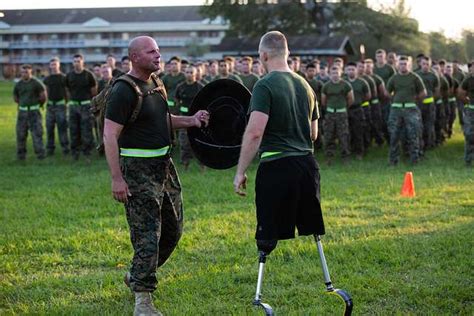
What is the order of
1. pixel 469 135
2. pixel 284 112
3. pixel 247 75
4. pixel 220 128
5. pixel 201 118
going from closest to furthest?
pixel 284 112 < pixel 201 118 < pixel 220 128 < pixel 469 135 < pixel 247 75

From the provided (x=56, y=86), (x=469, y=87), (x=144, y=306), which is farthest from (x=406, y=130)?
(x=144, y=306)

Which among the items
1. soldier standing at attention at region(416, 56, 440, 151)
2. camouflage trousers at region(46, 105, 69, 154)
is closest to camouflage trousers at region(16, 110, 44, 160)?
camouflage trousers at region(46, 105, 69, 154)

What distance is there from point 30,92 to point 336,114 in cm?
694

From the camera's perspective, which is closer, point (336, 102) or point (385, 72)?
point (336, 102)

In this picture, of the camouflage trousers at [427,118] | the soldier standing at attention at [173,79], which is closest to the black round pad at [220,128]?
the soldier standing at attention at [173,79]

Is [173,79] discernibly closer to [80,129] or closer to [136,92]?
[80,129]

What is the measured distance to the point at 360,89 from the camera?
17.4 m

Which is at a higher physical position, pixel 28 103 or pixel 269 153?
pixel 269 153

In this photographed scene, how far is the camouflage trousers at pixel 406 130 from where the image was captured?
15945 millimetres

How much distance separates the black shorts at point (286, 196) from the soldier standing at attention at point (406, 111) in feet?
34.5

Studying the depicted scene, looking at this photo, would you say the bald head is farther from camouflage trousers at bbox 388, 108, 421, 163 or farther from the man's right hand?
camouflage trousers at bbox 388, 108, 421, 163

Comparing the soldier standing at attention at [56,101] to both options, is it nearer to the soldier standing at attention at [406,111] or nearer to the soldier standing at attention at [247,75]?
the soldier standing at attention at [247,75]

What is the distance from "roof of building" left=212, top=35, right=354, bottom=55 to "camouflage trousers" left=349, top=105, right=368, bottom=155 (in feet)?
108

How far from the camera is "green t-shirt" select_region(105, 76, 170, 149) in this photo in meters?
5.95
